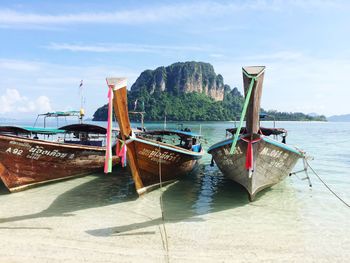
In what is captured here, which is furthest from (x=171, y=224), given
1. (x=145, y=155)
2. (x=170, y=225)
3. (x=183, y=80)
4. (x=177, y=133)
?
(x=183, y=80)

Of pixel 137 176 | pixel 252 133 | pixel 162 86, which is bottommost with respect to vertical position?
pixel 137 176

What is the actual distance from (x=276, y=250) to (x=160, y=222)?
10.2ft

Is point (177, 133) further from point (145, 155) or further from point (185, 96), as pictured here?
point (185, 96)

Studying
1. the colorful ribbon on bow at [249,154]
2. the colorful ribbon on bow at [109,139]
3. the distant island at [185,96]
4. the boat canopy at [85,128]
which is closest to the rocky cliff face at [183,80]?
the distant island at [185,96]

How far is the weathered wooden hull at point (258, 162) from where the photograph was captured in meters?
9.68

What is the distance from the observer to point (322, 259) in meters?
6.63

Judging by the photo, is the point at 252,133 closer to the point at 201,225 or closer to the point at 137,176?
the point at 201,225

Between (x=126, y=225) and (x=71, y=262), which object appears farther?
(x=126, y=225)

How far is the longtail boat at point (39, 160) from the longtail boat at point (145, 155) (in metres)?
3.35

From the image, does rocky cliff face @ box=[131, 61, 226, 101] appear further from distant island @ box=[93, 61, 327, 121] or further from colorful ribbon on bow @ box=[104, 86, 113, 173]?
colorful ribbon on bow @ box=[104, 86, 113, 173]

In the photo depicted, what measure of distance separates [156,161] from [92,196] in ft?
8.48

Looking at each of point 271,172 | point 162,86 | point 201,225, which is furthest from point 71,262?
point 162,86

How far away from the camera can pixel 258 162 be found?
9797 mm

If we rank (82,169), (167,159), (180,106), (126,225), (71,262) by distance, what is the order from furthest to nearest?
(180,106), (82,169), (167,159), (126,225), (71,262)
